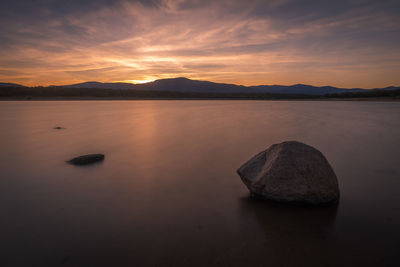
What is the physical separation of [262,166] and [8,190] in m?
5.66

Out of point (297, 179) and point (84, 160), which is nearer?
point (297, 179)

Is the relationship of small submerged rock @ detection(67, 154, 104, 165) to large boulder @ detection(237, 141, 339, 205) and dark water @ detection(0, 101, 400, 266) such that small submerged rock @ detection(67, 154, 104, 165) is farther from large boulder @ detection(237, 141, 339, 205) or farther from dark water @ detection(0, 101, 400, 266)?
large boulder @ detection(237, 141, 339, 205)

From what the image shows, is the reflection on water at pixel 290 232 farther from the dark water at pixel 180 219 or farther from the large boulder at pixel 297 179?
the large boulder at pixel 297 179

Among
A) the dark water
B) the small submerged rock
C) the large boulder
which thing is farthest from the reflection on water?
the small submerged rock

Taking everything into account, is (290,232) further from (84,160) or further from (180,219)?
(84,160)

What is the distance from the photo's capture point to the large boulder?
13.1 feet

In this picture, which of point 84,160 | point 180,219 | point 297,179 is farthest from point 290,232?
point 84,160

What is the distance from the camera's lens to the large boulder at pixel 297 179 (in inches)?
157

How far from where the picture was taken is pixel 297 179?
4.01m

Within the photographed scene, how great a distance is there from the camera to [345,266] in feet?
8.88

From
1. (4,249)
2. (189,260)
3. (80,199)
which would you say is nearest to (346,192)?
(189,260)

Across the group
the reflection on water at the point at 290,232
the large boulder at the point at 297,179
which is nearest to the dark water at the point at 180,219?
the reflection on water at the point at 290,232

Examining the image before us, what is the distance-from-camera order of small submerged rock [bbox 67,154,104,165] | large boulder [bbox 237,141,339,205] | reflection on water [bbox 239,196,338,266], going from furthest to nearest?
small submerged rock [bbox 67,154,104,165] → large boulder [bbox 237,141,339,205] → reflection on water [bbox 239,196,338,266]

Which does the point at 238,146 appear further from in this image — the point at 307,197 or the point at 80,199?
the point at 80,199
